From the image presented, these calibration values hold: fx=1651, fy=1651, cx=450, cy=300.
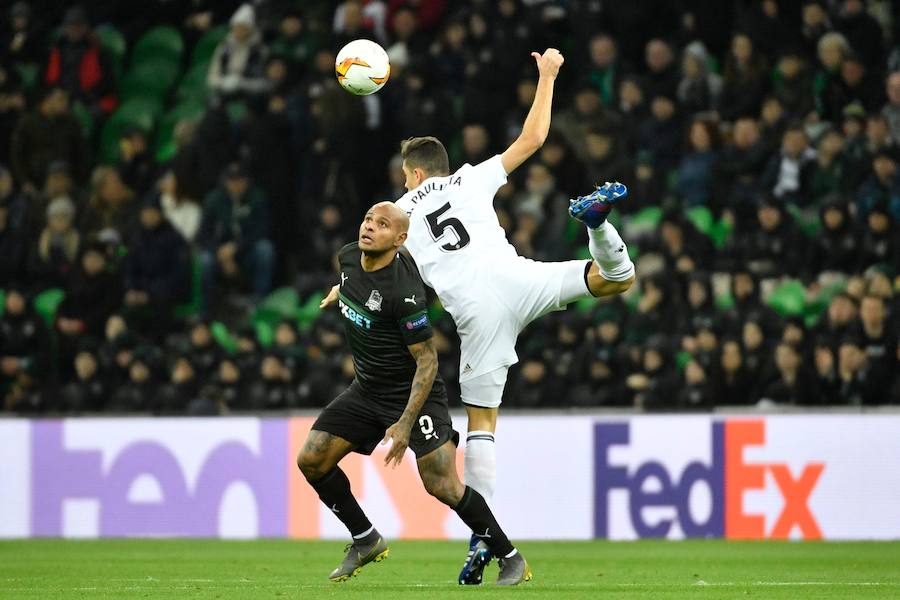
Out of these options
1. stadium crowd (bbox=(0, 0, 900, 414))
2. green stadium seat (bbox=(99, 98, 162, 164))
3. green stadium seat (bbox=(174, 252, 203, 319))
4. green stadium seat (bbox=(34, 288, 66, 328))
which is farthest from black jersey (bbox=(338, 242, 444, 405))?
green stadium seat (bbox=(99, 98, 162, 164))

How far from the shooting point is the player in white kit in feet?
31.4

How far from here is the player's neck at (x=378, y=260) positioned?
9.07 meters

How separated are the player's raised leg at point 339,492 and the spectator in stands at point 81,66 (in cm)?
1248

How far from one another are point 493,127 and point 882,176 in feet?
14.4

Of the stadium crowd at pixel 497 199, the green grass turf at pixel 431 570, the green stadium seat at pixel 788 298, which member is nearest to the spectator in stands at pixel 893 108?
the stadium crowd at pixel 497 199

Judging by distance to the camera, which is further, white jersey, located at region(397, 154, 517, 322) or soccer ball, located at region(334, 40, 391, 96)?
soccer ball, located at region(334, 40, 391, 96)

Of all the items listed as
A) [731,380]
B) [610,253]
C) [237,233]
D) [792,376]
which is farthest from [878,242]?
[610,253]

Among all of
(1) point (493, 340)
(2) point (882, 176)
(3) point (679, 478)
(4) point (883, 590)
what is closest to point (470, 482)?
(1) point (493, 340)

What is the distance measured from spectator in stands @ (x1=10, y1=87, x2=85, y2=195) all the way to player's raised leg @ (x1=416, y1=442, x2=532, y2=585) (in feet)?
40.1

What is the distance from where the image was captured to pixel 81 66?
20766 mm

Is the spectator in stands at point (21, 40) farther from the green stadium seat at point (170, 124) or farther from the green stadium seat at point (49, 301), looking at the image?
the green stadium seat at point (49, 301)

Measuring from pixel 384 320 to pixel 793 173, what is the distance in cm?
870

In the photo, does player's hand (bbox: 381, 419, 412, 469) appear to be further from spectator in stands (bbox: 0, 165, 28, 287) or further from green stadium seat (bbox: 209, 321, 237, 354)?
spectator in stands (bbox: 0, 165, 28, 287)

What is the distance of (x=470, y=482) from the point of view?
959 cm
